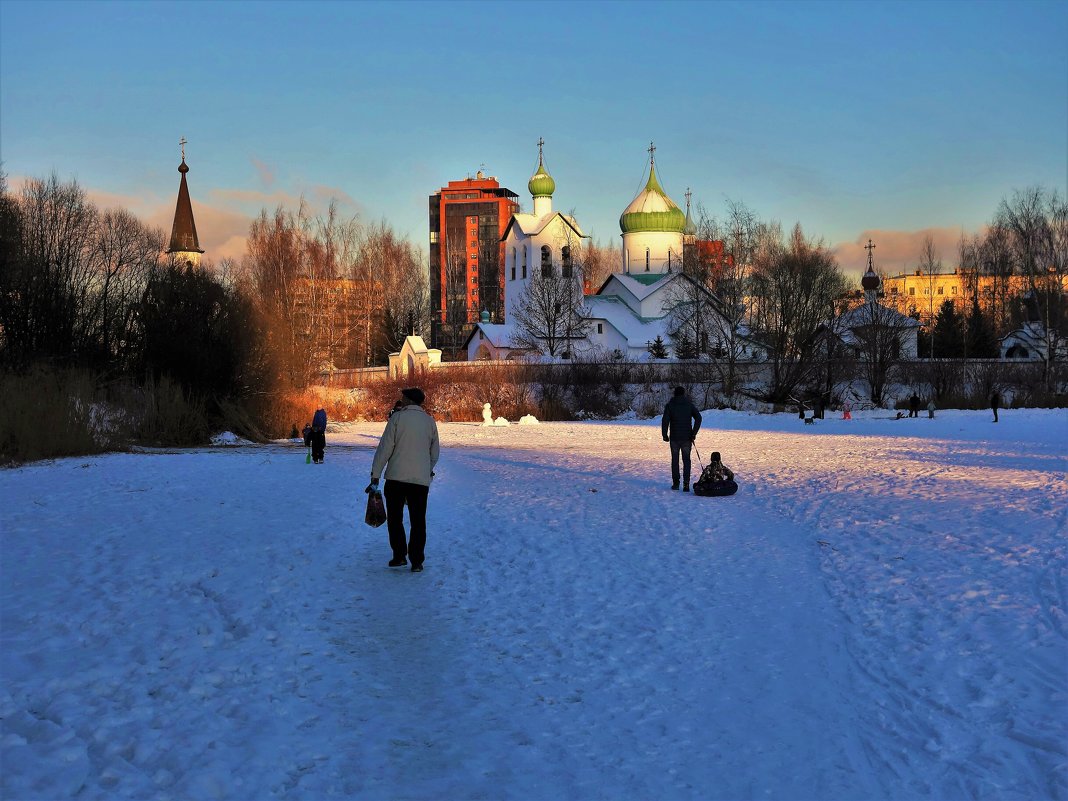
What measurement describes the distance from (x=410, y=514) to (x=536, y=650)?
2.98m

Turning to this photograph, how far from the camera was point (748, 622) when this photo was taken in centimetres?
768

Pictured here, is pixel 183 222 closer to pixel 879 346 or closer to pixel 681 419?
pixel 879 346

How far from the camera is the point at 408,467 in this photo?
369 inches

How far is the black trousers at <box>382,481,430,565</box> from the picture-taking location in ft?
31.0

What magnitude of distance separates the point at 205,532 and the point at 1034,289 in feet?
171

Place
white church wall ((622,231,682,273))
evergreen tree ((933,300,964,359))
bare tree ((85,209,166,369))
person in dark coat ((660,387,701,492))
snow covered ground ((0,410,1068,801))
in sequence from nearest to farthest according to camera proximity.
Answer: snow covered ground ((0,410,1068,801))
person in dark coat ((660,387,701,492))
bare tree ((85,209,166,369))
white church wall ((622,231,682,273))
evergreen tree ((933,300,964,359))

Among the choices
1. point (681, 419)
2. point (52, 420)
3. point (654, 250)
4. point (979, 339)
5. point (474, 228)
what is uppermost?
point (474, 228)

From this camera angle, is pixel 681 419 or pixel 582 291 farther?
pixel 582 291

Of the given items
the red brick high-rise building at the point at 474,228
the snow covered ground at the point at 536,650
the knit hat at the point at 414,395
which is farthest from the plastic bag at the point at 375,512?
the red brick high-rise building at the point at 474,228

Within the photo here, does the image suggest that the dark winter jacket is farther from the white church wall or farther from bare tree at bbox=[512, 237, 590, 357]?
the white church wall

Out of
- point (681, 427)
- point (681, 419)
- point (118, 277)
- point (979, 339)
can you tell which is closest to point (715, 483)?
point (681, 427)

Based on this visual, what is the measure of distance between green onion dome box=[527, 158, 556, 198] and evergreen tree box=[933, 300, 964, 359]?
3118 cm

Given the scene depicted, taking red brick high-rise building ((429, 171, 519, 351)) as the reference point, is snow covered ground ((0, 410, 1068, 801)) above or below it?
below

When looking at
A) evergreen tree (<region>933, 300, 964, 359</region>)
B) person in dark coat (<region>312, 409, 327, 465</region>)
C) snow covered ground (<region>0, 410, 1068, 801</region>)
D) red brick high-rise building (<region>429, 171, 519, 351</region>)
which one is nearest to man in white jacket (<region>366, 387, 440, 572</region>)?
snow covered ground (<region>0, 410, 1068, 801</region>)
